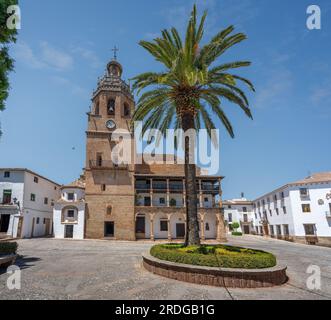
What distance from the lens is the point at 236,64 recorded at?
13.1 m

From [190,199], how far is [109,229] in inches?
876

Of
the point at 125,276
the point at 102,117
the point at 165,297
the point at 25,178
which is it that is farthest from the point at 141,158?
the point at 165,297

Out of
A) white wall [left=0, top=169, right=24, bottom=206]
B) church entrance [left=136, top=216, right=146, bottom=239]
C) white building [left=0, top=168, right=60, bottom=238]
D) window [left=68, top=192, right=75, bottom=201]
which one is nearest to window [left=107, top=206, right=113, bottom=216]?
church entrance [left=136, top=216, right=146, bottom=239]

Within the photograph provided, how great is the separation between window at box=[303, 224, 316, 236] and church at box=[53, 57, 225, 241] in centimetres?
1406

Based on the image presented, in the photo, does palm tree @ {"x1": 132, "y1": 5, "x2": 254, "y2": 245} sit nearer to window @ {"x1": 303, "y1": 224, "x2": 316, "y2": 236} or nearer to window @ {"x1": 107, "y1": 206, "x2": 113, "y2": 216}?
window @ {"x1": 107, "y1": 206, "x2": 113, "y2": 216}

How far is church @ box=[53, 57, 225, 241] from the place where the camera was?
31109 millimetres

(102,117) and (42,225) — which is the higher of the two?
(102,117)

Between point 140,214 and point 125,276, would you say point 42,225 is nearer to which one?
point 140,214

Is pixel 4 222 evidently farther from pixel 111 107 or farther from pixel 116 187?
pixel 111 107

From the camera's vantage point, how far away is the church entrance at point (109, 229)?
102ft

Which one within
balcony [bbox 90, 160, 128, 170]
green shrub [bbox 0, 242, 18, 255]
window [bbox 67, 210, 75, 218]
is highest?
balcony [bbox 90, 160, 128, 170]

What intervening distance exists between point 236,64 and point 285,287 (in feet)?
37.0

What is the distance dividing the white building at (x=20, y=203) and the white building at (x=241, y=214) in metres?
42.0

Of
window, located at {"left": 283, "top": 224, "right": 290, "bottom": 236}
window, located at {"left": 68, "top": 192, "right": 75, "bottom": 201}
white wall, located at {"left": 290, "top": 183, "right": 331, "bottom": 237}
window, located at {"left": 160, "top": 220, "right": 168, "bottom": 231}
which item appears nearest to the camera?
window, located at {"left": 68, "top": 192, "right": 75, "bottom": 201}
